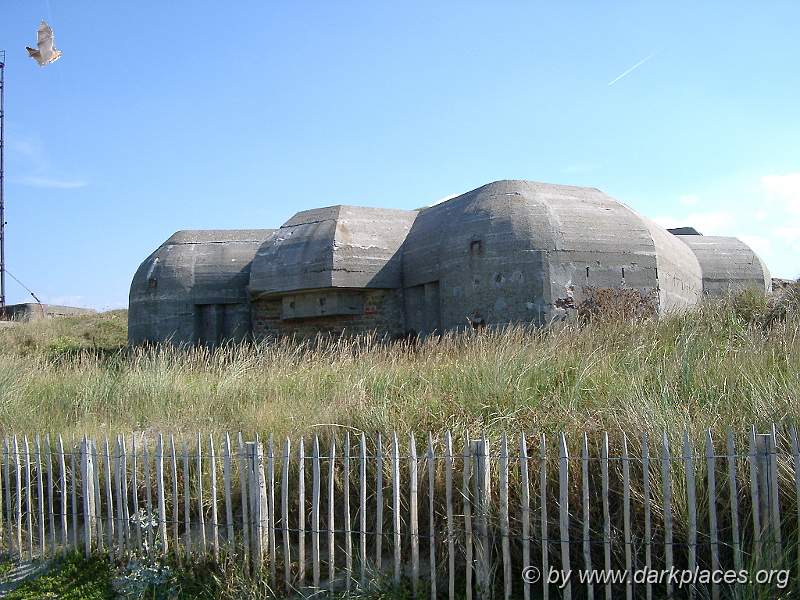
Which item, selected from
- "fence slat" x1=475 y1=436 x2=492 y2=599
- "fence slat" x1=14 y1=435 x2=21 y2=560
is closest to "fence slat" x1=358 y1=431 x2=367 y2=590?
"fence slat" x1=475 y1=436 x2=492 y2=599

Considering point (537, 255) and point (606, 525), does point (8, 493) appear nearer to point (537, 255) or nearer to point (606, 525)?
point (606, 525)

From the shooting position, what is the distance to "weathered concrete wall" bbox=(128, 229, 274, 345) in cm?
1798

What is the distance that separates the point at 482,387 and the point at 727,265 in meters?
12.2

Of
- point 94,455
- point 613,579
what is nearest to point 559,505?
point 613,579

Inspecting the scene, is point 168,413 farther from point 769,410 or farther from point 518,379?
point 769,410

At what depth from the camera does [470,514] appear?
5.11 meters

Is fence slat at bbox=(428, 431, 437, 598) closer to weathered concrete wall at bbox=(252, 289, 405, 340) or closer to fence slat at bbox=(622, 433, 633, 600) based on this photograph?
fence slat at bbox=(622, 433, 633, 600)

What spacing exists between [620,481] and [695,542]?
0.76 metres

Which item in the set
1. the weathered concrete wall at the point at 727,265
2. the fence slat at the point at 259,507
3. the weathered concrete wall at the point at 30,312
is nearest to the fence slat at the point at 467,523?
the fence slat at the point at 259,507

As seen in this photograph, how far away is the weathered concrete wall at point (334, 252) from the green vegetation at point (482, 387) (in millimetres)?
4202

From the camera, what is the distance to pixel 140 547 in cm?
593

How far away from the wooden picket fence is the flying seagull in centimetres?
578

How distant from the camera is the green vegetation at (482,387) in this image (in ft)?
19.9

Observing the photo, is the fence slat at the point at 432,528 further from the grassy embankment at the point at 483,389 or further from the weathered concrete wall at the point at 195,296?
the weathered concrete wall at the point at 195,296
